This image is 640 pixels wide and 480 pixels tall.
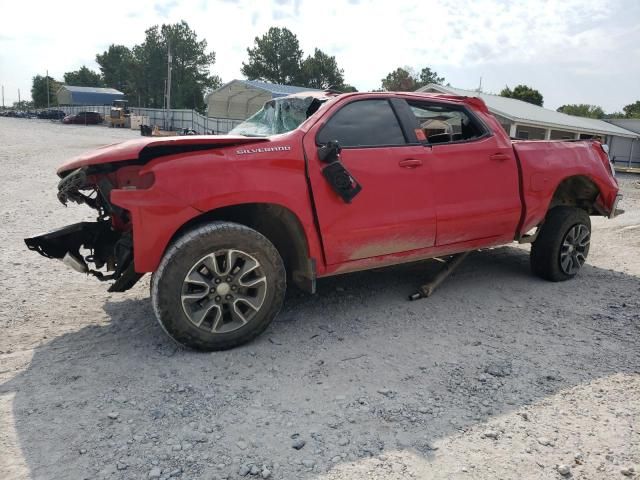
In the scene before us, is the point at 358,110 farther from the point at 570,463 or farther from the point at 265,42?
the point at 265,42

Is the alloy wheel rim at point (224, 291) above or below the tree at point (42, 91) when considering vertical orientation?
below

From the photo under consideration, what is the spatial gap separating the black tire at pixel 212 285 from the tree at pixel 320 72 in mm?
75533

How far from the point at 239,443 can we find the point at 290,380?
27.5 inches

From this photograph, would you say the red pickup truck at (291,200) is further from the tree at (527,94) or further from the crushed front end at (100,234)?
the tree at (527,94)

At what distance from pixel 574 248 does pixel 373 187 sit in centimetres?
279

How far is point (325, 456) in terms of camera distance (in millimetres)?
2486

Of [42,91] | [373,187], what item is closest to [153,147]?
[373,187]

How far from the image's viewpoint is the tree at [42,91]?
10438cm

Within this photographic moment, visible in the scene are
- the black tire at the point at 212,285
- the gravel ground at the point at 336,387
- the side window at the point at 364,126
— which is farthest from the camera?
the side window at the point at 364,126

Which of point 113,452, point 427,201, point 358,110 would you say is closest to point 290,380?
point 113,452

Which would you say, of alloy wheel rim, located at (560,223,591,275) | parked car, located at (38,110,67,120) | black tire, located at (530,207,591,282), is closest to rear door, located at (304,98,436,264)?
black tire, located at (530,207,591,282)

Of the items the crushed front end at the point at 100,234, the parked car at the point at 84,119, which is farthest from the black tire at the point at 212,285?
the parked car at the point at 84,119

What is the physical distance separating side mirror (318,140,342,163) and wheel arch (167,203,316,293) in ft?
1.55

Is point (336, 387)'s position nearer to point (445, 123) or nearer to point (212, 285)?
point (212, 285)
